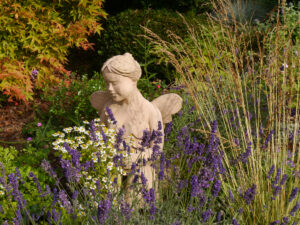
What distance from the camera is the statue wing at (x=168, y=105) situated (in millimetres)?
3230

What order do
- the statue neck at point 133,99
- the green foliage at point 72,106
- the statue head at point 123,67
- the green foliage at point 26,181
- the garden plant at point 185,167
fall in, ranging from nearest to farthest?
the garden plant at point 185,167, the green foliage at point 26,181, the statue head at point 123,67, the statue neck at point 133,99, the green foliage at point 72,106

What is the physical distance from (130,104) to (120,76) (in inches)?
12.0

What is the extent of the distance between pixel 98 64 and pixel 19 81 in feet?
6.37

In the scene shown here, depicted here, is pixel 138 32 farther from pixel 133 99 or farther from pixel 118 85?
pixel 118 85

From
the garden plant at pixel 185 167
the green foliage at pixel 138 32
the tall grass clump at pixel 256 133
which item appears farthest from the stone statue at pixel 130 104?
the green foliage at pixel 138 32

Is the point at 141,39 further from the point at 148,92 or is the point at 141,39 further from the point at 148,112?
the point at 148,112

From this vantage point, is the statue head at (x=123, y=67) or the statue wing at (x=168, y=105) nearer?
the statue head at (x=123, y=67)

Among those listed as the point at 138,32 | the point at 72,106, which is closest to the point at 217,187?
the point at 72,106

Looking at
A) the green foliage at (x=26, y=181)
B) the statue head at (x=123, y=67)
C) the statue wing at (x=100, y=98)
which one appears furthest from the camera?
the statue wing at (x=100, y=98)

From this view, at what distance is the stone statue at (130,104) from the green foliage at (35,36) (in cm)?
187

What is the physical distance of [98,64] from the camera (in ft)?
20.8

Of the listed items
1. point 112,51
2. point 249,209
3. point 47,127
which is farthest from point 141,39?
point 249,209

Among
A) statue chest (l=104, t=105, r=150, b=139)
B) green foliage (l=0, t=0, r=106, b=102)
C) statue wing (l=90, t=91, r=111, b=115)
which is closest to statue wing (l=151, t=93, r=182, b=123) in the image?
statue chest (l=104, t=105, r=150, b=139)

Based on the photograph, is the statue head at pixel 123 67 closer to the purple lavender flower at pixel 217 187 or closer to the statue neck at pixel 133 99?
the statue neck at pixel 133 99
